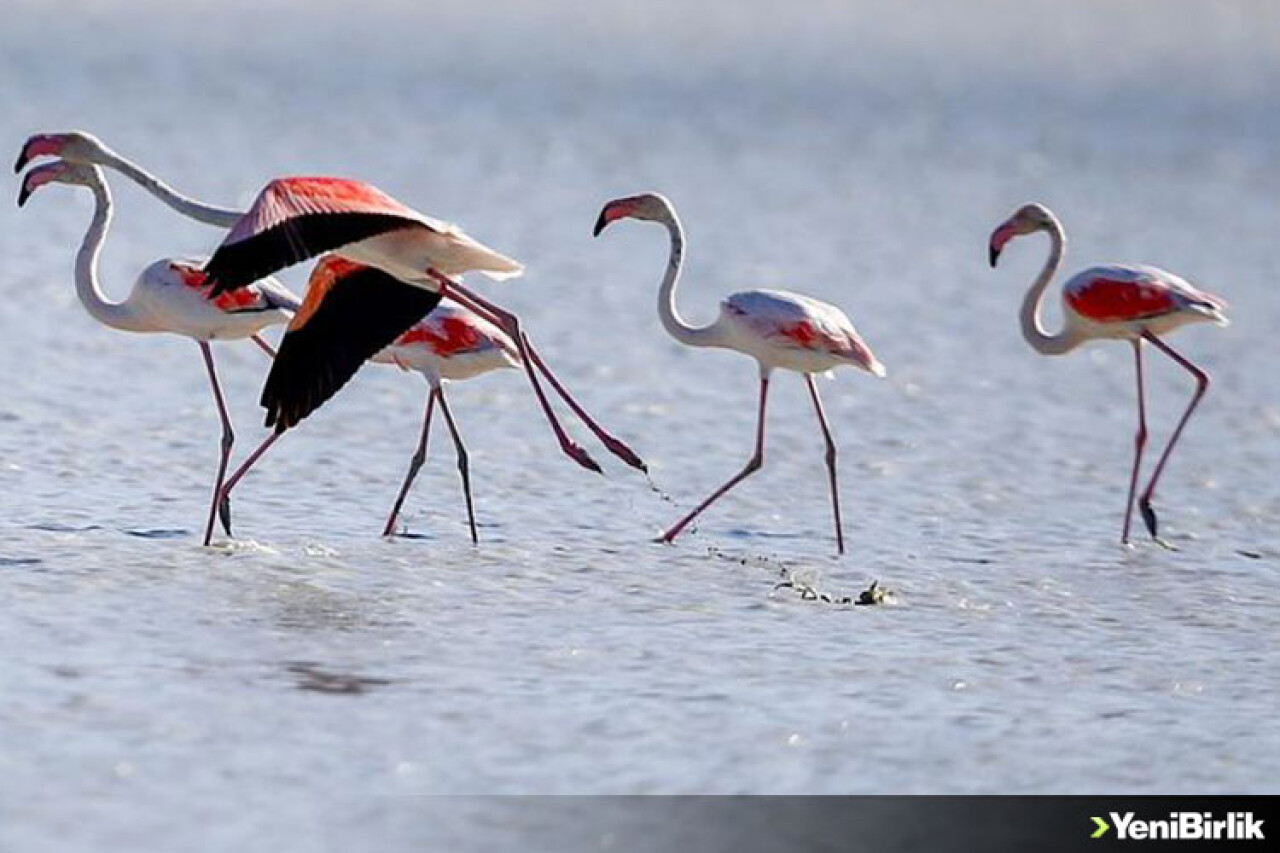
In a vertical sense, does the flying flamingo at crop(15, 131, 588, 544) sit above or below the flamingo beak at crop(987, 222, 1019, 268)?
below

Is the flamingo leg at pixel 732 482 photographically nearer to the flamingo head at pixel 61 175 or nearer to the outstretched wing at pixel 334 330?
the outstretched wing at pixel 334 330

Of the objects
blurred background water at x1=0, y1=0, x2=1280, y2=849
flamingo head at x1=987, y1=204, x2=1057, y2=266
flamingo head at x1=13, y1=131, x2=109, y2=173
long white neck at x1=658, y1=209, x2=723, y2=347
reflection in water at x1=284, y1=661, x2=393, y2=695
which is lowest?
reflection in water at x1=284, y1=661, x2=393, y2=695

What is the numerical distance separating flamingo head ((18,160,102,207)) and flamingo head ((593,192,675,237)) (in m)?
1.72

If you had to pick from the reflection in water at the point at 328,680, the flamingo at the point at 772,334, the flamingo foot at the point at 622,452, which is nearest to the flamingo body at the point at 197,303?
the flamingo at the point at 772,334

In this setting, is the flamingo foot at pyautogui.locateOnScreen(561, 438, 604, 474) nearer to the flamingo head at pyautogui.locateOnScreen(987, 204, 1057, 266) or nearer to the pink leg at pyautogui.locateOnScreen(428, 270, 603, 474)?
the pink leg at pyautogui.locateOnScreen(428, 270, 603, 474)

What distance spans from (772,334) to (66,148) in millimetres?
2448

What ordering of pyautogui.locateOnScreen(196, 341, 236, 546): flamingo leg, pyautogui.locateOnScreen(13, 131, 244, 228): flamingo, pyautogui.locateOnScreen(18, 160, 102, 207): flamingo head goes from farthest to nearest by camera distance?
pyautogui.locateOnScreen(18, 160, 102, 207): flamingo head → pyautogui.locateOnScreen(196, 341, 236, 546): flamingo leg → pyautogui.locateOnScreen(13, 131, 244, 228): flamingo

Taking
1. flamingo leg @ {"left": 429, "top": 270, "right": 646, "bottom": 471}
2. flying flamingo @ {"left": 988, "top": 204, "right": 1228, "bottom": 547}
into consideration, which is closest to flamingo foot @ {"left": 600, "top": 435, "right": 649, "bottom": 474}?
flamingo leg @ {"left": 429, "top": 270, "right": 646, "bottom": 471}

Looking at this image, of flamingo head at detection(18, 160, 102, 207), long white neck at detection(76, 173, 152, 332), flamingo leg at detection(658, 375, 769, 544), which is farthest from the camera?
flamingo leg at detection(658, 375, 769, 544)

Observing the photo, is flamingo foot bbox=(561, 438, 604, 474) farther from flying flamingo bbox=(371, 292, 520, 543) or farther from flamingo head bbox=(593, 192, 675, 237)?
flamingo head bbox=(593, 192, 675, 237)

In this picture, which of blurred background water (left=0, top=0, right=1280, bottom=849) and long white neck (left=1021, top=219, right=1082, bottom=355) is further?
long white neck (left=1021, top=219, right=1082, bottom=355)

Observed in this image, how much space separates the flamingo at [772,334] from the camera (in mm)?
9688

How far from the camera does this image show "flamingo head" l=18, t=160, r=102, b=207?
9.18 m

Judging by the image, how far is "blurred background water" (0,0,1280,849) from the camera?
6539 mm
